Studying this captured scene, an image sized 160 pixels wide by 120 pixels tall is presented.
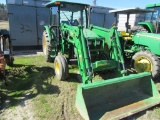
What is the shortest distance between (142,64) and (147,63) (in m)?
0.17

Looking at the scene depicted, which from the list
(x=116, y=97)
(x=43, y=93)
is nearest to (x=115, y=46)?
(x=116, y=97)

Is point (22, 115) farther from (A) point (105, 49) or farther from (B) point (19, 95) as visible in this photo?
(A) point (105, 49)

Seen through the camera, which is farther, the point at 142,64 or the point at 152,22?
the point at 152,22

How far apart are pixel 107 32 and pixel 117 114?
7.98ft

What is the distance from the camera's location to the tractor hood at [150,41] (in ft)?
17.6

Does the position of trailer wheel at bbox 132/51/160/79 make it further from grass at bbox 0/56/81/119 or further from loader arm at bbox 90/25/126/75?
grass at bbox 0/56/81/119

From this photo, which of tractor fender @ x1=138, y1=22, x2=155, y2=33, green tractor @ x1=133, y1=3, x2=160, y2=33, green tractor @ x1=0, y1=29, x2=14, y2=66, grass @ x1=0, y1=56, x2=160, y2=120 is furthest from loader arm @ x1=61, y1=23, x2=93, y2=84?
tractor fender @ x1=138, y1=22, x2=155, y2=33

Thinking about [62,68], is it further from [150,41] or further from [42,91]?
[150,41]

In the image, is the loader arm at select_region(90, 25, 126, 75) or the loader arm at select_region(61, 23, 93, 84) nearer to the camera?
the loader arm at select_region(61, 23, 93, 84)

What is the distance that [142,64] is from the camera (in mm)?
5355

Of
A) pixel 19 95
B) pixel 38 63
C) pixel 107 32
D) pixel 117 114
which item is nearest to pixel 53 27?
pixel 38 63

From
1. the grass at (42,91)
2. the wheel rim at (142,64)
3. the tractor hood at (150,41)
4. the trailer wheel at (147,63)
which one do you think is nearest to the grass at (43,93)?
the grass at (42,91)

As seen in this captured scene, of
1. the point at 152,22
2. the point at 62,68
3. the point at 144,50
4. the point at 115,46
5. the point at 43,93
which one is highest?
the point at 152,22

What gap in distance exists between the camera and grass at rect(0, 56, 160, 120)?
139 inches
